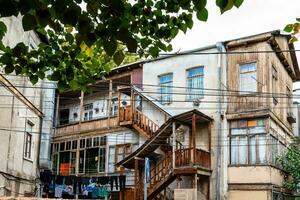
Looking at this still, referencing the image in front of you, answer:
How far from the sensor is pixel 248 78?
950 inches

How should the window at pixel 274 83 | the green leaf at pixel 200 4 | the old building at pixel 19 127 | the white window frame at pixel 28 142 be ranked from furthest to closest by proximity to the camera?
the window at pixel 274 83 → the white window frame at pixel 28 142 → the old building at pixel 19 127 → the green leaf at pixel 200 4

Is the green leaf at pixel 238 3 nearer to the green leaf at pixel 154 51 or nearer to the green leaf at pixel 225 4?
the green leaf at pixel 225 4

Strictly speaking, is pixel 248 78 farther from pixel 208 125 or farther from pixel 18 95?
pixel 18 95

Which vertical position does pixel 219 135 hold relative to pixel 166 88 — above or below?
below

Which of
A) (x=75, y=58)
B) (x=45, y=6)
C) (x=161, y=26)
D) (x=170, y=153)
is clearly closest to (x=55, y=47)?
(x=75, y=58)

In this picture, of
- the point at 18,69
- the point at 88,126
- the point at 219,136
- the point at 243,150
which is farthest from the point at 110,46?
the point at 88,126

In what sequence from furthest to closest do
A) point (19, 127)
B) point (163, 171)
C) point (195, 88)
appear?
point (195, 88) → point (163, 171) → point (19, 127)

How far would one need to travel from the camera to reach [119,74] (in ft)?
102

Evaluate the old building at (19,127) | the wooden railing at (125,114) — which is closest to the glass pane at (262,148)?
the wooden railing at (125,114)

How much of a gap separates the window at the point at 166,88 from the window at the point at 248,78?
4521 mm

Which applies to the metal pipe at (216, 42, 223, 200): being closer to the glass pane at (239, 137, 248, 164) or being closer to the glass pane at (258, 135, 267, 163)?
the glass pane at (239, 137, 248, 164)

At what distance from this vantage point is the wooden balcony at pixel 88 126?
101 feet

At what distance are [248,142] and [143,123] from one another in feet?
22.3

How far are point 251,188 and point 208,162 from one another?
2470mm
